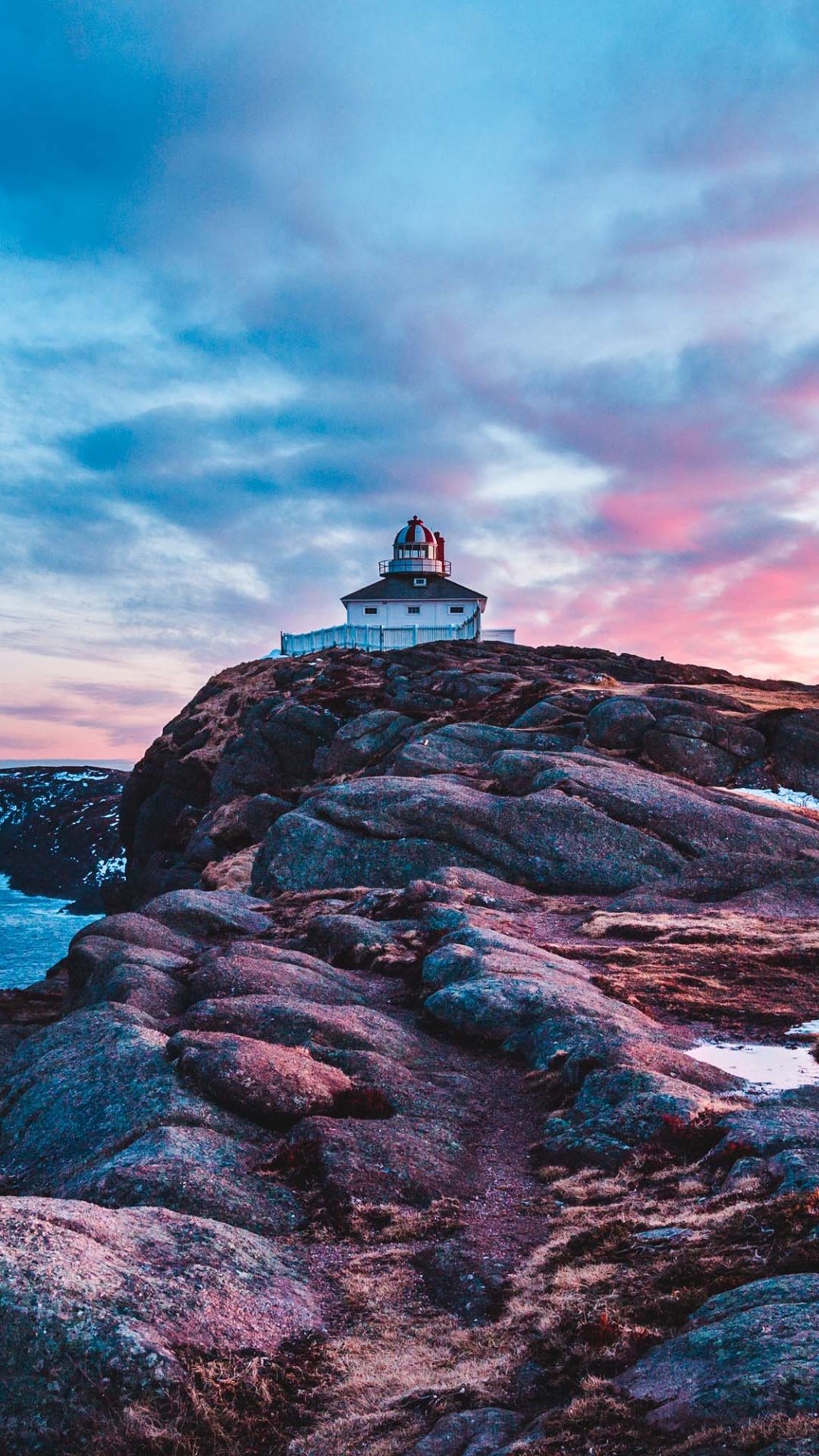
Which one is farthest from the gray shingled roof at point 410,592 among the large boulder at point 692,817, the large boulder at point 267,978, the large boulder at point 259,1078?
the large boulder at point 259,1078

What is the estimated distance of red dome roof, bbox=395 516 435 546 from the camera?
110000 millimetres

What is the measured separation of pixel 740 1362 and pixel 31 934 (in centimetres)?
11150

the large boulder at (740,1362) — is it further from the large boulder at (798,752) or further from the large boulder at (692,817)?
the large boulder at (798,752)

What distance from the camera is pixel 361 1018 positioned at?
17516mm

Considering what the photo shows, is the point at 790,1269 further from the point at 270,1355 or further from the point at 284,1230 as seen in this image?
the point at 284,1230

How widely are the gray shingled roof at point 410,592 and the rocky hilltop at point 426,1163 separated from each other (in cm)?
6970

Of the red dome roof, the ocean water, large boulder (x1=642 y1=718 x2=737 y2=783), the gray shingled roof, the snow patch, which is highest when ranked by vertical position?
the red dome roof

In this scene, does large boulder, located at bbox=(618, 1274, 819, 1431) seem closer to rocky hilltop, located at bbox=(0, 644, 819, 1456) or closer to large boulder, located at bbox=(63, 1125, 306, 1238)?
rocky hilltop, located at bbox=(0, 644, 819, 1456)

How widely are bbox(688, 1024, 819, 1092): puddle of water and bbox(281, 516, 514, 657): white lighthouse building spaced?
75.0 metres

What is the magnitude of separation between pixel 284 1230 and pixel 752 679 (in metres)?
81.1

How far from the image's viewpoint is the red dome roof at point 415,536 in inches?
4331

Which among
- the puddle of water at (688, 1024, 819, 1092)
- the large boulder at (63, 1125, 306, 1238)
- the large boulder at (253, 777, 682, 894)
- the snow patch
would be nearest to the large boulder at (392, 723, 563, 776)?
the large boulder at (253, 777, 682, 894)

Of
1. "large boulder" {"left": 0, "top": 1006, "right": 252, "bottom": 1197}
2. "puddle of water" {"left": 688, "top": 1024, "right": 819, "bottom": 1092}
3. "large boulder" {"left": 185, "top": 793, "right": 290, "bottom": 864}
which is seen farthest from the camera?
"large boulder" {"left": 185, "top": 793, "right": 290, "bottom": 864}

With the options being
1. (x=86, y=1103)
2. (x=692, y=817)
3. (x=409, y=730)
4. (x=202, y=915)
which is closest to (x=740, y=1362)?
(x=86, y=1103)
